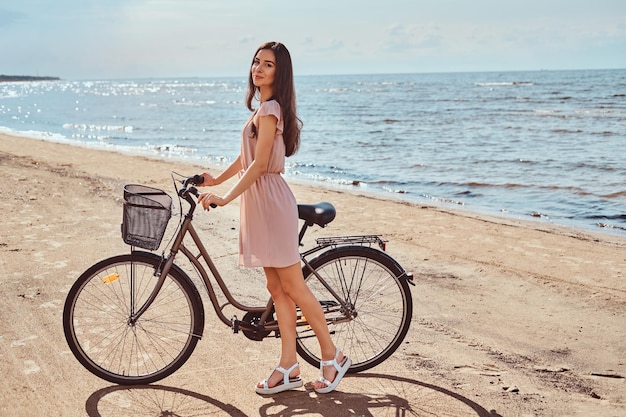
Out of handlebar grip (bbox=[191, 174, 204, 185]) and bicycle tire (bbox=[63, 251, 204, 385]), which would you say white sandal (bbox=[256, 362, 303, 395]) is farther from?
handlebar grip (bbox=[191, 174, 204, 185])

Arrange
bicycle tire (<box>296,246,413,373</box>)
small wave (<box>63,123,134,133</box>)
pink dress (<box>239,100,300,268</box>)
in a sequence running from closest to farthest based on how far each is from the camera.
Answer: pink dress (<box>239,100,300,268</box>) < bicycle tire (<box>296,246,413,373</box>) < small wave (<box>63,123,134,133</box>)

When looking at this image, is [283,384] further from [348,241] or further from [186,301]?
[348,241]

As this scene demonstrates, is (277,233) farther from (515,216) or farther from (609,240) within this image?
(515,216)

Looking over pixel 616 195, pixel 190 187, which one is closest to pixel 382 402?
pixel 190 187

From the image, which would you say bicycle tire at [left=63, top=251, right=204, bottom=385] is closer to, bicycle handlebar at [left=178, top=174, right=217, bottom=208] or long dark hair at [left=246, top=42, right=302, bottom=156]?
bicycle handlebar at [left=178, top=174, right=217, bottom=208]

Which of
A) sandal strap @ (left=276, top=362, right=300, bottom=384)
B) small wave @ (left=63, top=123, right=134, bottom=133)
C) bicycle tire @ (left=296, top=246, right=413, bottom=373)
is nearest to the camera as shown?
sandal strap @ (left=276, top=362, right=300, bottom=384)

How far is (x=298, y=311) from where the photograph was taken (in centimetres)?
430

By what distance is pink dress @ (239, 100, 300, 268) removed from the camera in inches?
148

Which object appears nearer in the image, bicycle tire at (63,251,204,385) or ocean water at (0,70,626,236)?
bicycle tire at (63,251,204,385)

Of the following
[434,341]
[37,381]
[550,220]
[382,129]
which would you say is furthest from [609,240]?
[382,129]

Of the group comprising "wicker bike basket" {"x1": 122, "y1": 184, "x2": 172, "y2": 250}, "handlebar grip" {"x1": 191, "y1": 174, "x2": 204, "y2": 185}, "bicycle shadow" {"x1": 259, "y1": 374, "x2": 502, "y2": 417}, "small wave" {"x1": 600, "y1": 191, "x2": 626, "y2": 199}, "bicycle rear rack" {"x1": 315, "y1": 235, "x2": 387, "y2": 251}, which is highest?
"handlebar grip" {"x1": 191, "y1": 174, "x2": 204, "y2": 185}

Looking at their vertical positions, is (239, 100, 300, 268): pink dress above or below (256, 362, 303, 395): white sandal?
above

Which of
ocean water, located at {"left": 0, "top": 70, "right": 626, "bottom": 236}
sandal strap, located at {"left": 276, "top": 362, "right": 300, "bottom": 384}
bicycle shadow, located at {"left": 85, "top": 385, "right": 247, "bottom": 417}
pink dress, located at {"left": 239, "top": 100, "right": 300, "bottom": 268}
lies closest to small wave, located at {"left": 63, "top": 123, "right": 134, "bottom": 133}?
ocean water, located at {"left": 0, "top": 70, "right": 626, "bottom": 236}

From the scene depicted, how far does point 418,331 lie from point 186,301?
1953 mm
